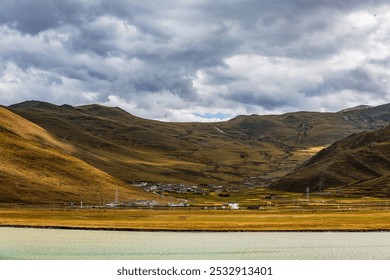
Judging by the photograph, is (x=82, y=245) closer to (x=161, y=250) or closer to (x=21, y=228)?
(x=161, y=250)

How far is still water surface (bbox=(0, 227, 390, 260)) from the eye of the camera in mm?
64250

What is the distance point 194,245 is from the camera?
76.9 metres

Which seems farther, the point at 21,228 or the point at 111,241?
the point at 21,228

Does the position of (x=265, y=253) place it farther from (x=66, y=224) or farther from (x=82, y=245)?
(x=66, y=224)

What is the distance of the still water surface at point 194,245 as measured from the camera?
211ft
